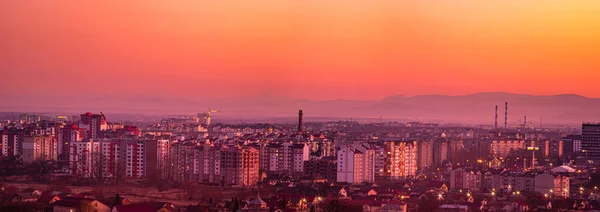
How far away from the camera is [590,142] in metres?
37.6

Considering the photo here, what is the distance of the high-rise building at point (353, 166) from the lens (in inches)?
955

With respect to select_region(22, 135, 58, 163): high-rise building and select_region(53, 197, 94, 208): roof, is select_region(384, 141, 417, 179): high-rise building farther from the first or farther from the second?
select_region(53, 197, 94, 208): roof

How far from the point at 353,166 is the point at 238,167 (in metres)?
2.72

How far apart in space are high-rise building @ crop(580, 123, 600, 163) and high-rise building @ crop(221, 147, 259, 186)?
53.8 feet

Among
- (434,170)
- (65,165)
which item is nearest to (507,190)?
(434,170)

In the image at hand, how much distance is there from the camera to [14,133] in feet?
107

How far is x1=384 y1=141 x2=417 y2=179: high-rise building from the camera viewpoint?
27109mm

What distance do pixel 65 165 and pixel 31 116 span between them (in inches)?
1209

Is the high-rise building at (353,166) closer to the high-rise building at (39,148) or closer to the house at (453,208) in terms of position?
the house at (453,208)

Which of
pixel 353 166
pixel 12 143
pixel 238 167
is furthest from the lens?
pixel 12 143

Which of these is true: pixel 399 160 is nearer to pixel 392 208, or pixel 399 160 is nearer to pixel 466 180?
pixel 466 180

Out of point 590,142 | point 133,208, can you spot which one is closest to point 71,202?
point 133,208

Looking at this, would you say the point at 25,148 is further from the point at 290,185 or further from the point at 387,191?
the point at 387,191

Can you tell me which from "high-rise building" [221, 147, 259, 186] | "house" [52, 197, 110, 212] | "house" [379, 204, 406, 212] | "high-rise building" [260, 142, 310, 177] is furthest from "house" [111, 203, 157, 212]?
"high-rise building" [260, 142, 310, 177]
